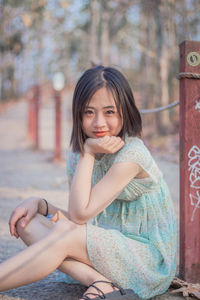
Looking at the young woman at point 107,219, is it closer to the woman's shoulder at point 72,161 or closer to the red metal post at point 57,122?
the woman's shoulder at point 72,161

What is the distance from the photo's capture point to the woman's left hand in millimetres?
1429

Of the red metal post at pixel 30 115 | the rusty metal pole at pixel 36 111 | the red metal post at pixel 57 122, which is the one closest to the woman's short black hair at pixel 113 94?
the red metal post at pixel 57 122

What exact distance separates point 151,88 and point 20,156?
14.8 feet

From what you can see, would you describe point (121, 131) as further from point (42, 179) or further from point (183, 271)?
point (42, 179)

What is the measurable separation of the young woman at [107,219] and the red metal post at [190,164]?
0.07 m

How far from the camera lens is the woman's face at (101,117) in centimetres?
148

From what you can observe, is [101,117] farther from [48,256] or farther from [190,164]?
[48,256]

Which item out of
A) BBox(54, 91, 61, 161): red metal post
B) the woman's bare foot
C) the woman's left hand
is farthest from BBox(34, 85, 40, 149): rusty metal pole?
the woman's bare foot

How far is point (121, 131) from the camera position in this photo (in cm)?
156

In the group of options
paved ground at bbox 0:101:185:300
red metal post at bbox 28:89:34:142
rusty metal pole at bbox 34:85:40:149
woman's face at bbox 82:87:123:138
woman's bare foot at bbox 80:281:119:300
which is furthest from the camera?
red metal post at bbox 28:89:34:142

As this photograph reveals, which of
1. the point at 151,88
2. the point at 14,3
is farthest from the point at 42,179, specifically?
the point at 14,3

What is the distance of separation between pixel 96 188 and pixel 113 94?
1.30ft

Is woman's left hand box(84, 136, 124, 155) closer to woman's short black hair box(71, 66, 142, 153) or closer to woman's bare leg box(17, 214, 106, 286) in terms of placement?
woman's short black hair box(71, 66, 142, 153)

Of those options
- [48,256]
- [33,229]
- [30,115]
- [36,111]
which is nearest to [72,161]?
[33,229]
